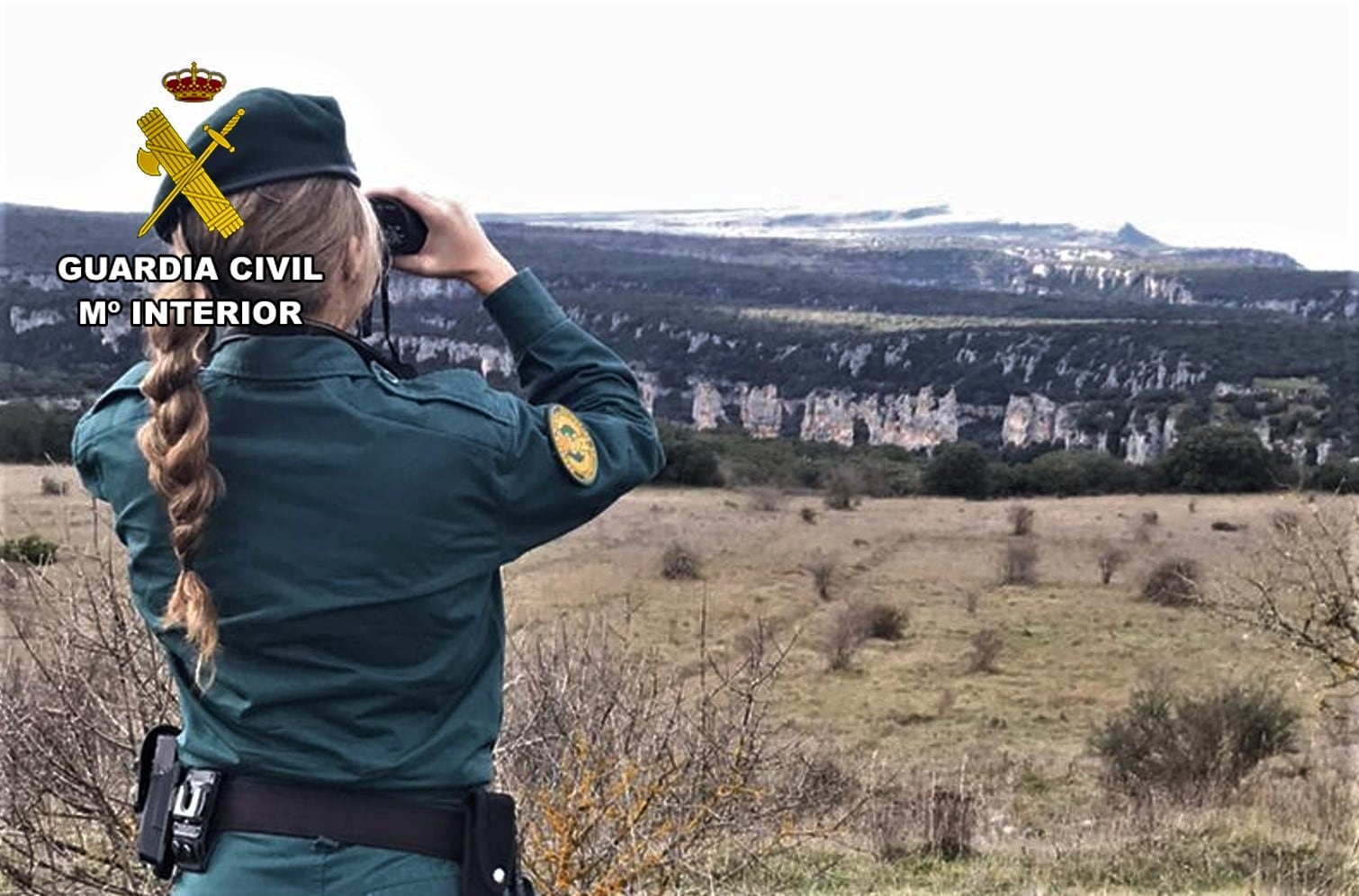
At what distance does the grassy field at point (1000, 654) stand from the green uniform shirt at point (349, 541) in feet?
13.3

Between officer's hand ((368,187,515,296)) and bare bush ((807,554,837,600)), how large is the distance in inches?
1149

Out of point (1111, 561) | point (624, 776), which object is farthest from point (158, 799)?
point (1111, 561)

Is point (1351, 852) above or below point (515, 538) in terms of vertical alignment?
below

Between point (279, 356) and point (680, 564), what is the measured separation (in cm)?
3116

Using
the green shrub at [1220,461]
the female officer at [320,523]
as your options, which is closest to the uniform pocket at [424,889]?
the female officer at [320,523]

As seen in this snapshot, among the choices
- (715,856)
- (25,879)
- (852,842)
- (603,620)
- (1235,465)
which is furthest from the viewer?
(1235,465)

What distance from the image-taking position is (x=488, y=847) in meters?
1.52

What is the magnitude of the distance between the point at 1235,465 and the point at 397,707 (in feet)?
162

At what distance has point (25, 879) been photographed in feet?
15.0

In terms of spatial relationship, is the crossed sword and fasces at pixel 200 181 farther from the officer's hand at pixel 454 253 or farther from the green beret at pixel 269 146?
the officer's hand at pixel 454 253

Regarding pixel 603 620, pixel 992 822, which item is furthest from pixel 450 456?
pixel 992 822

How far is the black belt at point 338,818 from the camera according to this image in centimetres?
146

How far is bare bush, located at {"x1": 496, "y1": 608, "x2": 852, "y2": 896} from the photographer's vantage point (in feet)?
13.4

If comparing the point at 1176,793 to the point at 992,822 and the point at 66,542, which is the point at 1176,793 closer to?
the point at 992,822
